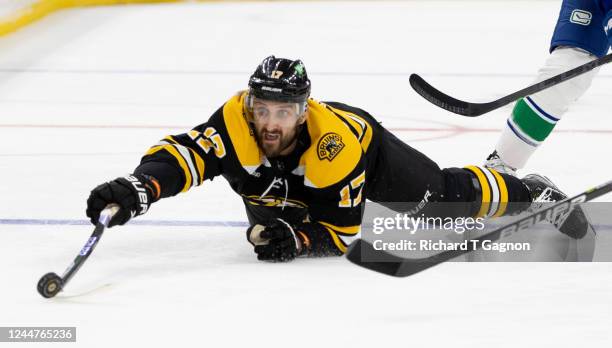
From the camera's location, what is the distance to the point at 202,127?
2.80 meters

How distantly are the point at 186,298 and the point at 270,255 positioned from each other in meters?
0.34

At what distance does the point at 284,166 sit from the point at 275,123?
130 mm

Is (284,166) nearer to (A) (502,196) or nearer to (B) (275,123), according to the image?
(B) (275,123)

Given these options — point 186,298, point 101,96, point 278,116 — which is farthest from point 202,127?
point 101,96

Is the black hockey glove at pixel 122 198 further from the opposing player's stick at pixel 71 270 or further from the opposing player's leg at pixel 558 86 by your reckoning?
the opposing player's leg at pixel 558 86

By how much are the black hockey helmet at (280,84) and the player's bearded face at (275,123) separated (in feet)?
0.06

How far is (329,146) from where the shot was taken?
269 centimetres

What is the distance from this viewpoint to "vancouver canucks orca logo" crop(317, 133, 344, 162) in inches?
105

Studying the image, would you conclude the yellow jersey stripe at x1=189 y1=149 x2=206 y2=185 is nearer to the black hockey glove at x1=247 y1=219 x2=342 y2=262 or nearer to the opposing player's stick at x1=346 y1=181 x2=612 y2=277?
the black hockey glove at x1=247 y1=219 x2=342 y2=262

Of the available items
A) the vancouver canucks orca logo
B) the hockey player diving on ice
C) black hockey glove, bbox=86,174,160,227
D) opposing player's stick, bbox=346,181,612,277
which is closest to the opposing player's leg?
the hockey player diving on ice

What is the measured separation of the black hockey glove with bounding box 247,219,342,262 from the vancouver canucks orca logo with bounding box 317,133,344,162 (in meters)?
0.20

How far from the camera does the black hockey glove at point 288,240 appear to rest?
8.99 ft

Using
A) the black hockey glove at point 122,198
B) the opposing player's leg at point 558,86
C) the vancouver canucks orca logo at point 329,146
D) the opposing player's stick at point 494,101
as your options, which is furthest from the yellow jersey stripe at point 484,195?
the black hockey glove at point 122,198

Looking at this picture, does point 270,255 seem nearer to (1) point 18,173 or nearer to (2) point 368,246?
(2) point 368,246
